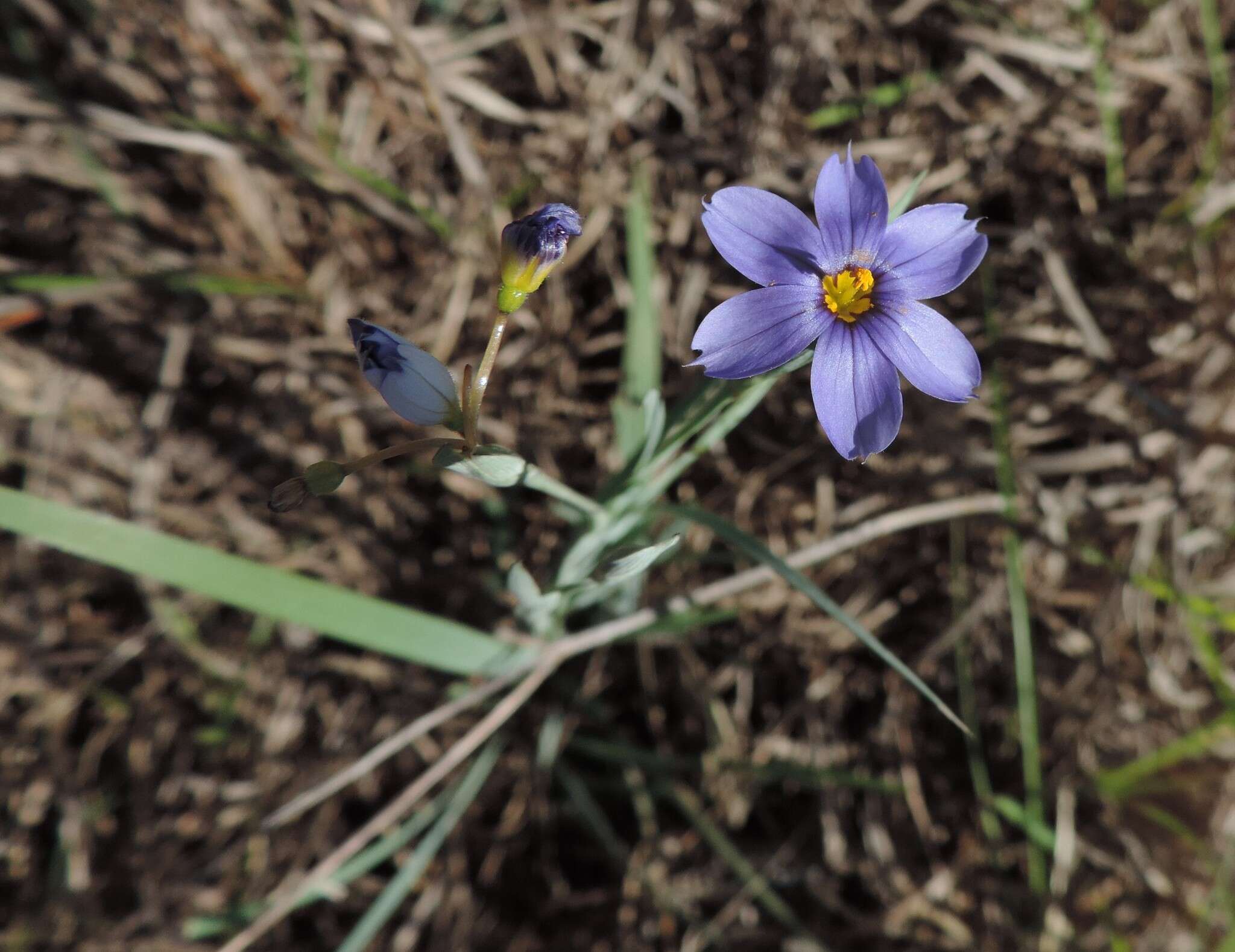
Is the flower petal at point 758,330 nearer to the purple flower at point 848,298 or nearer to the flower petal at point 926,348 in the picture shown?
the purple flower at point 848,298

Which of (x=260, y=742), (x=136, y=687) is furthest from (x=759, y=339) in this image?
(x=136, y=687)

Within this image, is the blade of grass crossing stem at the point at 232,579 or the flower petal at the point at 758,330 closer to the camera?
the flower petal at the point at 758,330

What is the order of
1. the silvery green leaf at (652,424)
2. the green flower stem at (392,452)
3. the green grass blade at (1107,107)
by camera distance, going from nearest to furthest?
1. the green flower stem at (392,452)
2. the silvery green leaf at (652,424)
3. the green grass blade at (1107,107)

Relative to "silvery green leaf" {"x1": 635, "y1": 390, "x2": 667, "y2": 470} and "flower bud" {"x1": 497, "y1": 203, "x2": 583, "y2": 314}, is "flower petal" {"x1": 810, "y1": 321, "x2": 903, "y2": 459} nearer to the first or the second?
"silvery green leaf" {"x1": 635, "y1": 390, "x2": 667, "y2": 470}

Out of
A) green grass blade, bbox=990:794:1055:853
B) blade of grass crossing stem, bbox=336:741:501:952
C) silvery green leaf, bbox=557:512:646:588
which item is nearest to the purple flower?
silvery green leaf, bbox=557:512:646:588

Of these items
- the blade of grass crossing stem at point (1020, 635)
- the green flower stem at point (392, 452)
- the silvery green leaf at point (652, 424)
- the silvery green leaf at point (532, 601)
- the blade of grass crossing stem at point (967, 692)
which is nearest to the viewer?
the green flower stem at point (392, 452)

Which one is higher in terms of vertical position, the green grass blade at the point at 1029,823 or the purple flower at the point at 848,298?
→ the purple flower at the point at 848,298

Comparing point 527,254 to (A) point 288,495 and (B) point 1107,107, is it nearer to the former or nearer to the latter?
(A) point 288,495

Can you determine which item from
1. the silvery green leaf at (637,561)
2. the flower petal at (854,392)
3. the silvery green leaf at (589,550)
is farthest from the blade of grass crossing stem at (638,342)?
the flower petal at (854,392)
